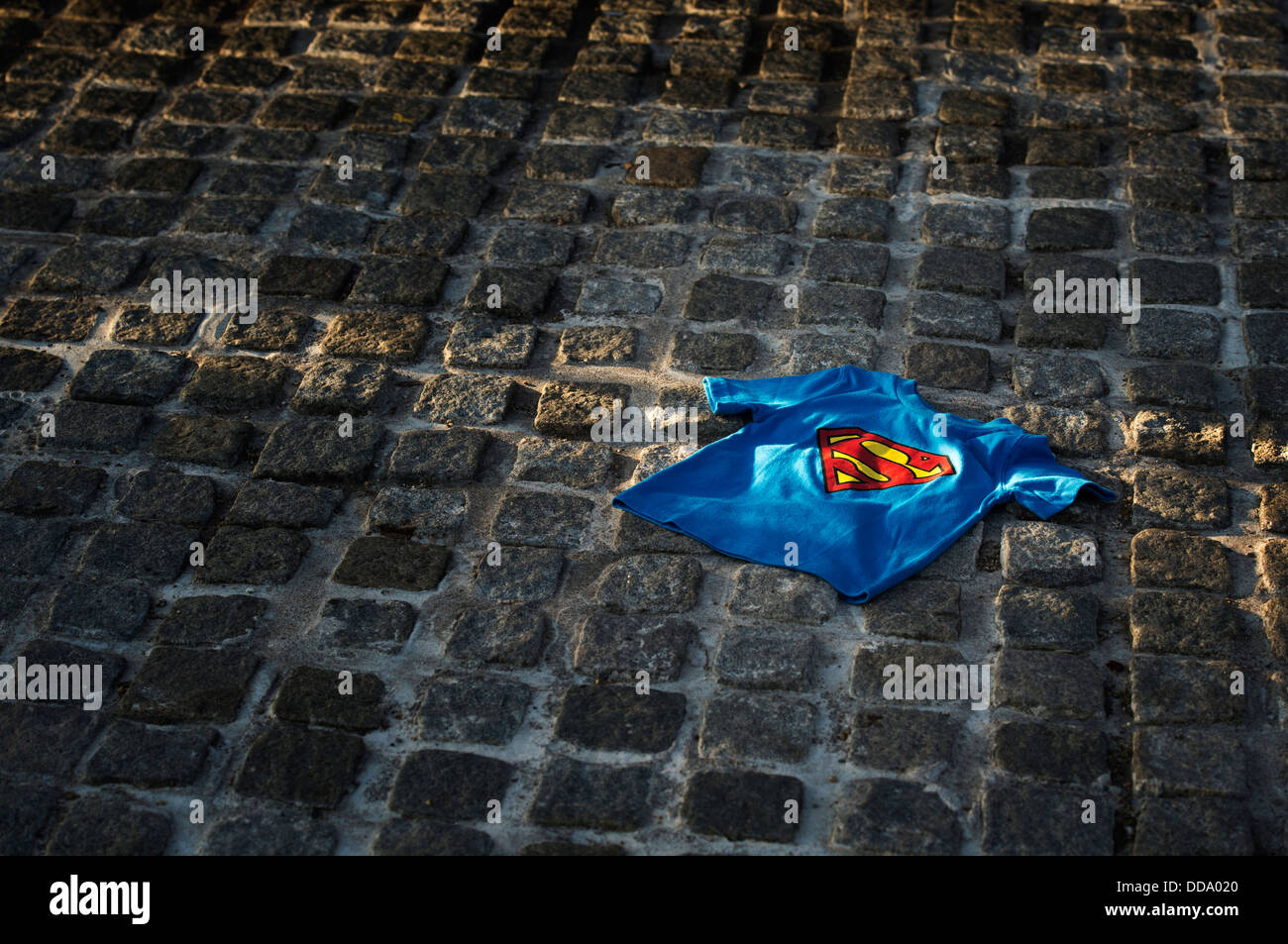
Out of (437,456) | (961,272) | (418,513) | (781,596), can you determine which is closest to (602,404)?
(437,456)

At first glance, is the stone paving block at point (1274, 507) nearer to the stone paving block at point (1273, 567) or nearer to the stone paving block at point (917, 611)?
the stone paving block at point (1273, 567)

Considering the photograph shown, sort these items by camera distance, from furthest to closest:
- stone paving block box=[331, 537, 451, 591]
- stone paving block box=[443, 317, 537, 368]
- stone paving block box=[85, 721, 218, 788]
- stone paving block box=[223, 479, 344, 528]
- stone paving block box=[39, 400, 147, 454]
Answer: stone paving block box=[443, 317, 537, 368] → stone paving block box=[39, 400, 147, 454] → stone paving block box=[223, 479, 344, 528] → stone paving block box=[331, 537, 451, 591] → stone paving block box=[85, 721, 218, 788]

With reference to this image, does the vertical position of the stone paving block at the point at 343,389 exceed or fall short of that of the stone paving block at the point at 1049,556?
it falls short

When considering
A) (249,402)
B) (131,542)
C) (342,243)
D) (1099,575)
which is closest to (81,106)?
(342,243)

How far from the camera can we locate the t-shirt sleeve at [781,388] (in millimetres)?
4258

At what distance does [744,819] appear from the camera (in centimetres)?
310

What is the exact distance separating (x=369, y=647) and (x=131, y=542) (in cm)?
90

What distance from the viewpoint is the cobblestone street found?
321cm

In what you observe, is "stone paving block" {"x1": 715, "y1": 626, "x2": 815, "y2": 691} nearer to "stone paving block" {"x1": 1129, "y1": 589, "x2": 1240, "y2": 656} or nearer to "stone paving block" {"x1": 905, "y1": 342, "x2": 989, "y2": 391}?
"stone paving block" {"x1": 1129, "y1": 589, "x2": 1240, "y2": 656}

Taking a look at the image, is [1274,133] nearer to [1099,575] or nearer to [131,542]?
[1099,575]

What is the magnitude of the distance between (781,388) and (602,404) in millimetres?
606

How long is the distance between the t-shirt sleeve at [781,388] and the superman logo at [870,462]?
195 millimetres

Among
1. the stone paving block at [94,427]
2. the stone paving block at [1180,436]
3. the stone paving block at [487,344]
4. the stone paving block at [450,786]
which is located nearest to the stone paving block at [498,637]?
the stone paving block at [450,786]

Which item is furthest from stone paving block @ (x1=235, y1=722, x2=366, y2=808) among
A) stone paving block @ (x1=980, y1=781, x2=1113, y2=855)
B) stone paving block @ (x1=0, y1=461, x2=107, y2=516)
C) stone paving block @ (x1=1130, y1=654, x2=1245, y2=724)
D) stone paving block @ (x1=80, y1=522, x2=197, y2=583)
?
stone paving block @ (x1=1130, y1=654, x2=1245, y2=724)
